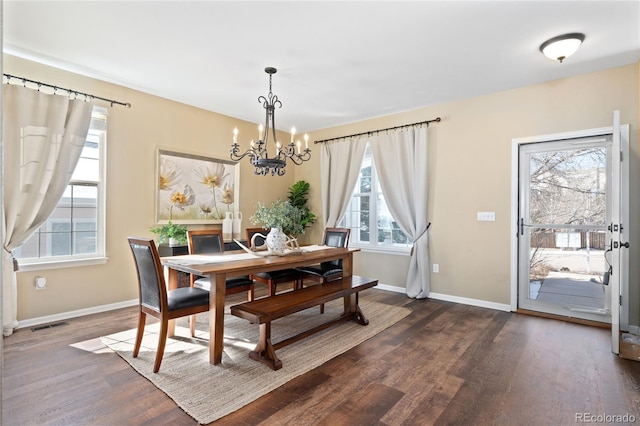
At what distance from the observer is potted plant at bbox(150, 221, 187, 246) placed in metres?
4.11

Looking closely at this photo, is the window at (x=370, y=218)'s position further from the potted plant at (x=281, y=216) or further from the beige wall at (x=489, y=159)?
the potted plant at (x=281, y=216)

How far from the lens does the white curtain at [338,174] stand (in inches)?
213

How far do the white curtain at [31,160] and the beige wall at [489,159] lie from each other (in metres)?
4.03

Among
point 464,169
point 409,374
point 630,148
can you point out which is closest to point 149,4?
point 409,374

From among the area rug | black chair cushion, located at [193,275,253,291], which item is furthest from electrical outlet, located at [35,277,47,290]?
black chair cushion, located at [193,275,253,291]

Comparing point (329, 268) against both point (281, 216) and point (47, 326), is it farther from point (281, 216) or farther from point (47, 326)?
point (47, 326)

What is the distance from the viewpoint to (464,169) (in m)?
4.42

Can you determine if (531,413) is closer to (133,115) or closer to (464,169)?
(464,169)

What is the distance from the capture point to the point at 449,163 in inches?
179

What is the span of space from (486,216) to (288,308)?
285cm

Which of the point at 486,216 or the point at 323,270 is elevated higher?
the point at 486,216

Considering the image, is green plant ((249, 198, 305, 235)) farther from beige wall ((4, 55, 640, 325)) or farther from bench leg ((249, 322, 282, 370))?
bench leg ((249, 322, 282, 370))

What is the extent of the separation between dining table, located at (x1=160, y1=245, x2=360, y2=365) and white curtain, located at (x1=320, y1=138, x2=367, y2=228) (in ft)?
6.60

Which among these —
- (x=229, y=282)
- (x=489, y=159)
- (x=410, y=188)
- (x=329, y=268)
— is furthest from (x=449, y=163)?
(x=229, y=282)
